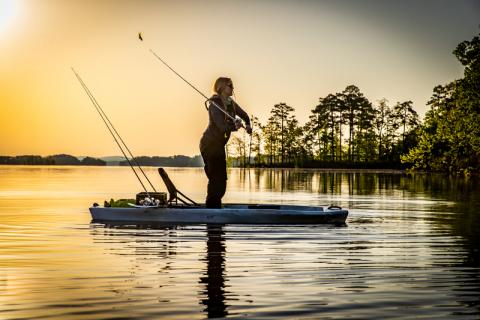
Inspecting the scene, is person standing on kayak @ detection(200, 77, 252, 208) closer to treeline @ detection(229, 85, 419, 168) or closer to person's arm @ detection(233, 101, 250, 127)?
person's arm @ detection(233, 101, 250, 127)

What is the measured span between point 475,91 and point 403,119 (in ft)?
282

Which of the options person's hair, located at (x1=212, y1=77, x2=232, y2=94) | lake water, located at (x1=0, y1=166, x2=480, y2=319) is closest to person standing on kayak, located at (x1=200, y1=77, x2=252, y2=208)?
person's hair, located at (x1=212, y1=77, x2=232, y2=94)

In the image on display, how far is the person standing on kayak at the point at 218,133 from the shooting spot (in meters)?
18.0

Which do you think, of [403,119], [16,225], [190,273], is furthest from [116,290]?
[403,119]

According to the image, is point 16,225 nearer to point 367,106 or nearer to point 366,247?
point 366,247

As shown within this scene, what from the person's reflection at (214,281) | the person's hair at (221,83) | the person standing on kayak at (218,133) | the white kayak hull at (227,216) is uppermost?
the person's hair at (221,83)

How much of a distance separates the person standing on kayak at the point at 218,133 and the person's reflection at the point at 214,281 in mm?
3883

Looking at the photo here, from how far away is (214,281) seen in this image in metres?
9.41

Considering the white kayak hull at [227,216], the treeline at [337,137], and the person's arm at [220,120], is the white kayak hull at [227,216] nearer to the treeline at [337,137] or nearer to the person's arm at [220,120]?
the person's arm at [220,120]

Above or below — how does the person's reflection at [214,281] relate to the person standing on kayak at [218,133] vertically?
below

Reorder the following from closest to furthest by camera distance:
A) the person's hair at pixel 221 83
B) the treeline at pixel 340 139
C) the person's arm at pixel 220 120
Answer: the person's arm at pixel 220 120 → the person's hair at pixel 221 83 → the treeline at pixel 340 139

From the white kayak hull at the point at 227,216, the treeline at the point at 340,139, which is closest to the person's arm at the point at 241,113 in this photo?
the white kayak hull at the point at 227,216

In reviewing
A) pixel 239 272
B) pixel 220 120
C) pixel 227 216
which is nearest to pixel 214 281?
pixel 239 272

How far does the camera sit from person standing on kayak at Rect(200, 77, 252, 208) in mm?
17984
